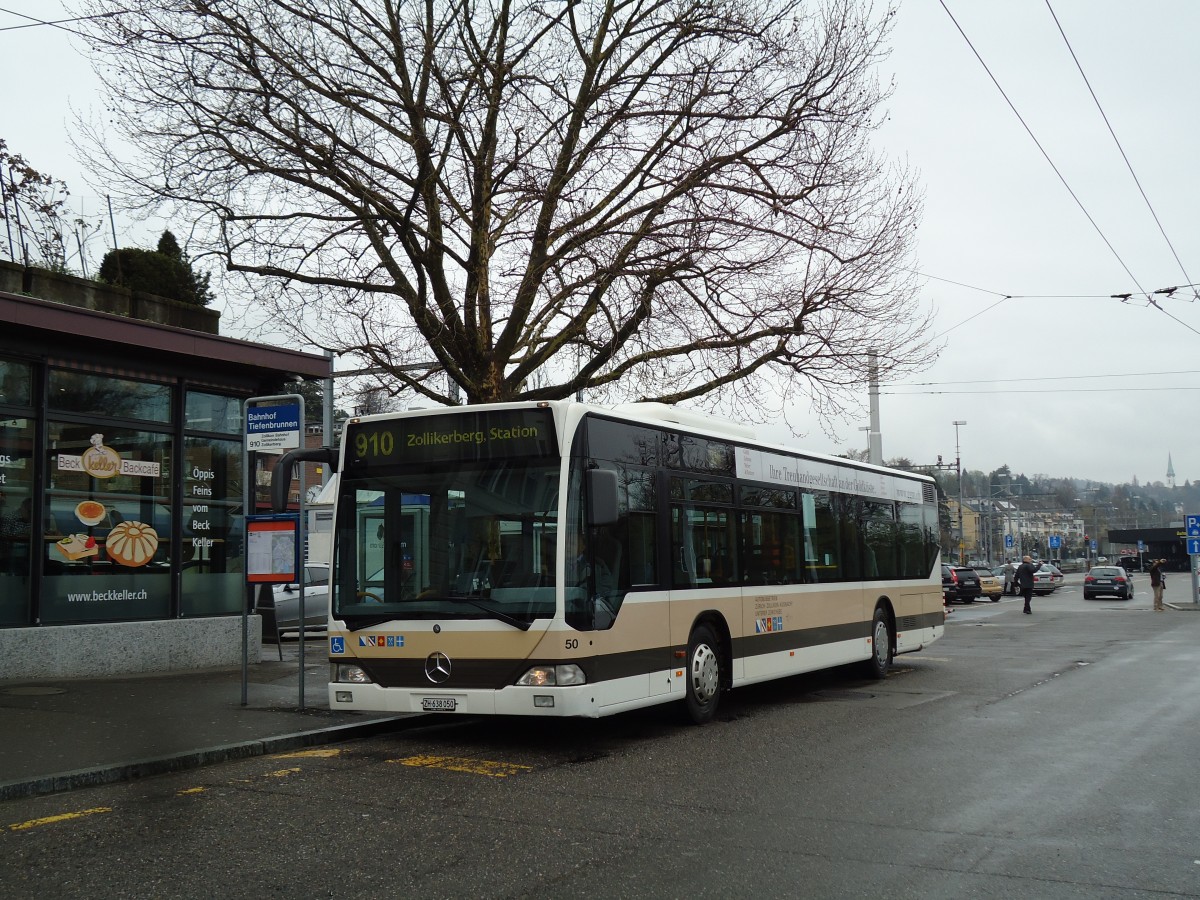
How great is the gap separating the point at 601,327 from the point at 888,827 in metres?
11.2

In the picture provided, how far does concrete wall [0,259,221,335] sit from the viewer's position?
44.0 ft

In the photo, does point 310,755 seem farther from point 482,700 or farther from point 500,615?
point 500,615

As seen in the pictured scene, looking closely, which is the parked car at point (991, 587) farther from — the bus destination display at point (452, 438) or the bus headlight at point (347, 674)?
the bus headlight at point (347, 674)

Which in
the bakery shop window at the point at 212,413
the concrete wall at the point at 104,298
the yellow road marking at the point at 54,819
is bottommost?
the yellow road marking at the point at 54,819

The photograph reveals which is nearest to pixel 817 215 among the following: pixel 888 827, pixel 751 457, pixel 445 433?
pixel 751 457

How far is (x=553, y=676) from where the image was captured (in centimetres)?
899

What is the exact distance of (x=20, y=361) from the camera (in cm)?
1293

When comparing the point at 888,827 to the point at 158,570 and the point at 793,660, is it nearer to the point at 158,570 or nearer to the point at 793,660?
the point at 793,660

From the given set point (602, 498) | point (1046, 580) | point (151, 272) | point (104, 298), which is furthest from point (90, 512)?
point (1046, 580)

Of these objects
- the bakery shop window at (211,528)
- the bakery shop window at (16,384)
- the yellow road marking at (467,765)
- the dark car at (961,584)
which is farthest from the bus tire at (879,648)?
the dark car at (961,584)

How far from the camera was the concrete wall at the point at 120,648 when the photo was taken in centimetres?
1262

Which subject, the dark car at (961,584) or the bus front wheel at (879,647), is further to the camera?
the dark car at (961,584)

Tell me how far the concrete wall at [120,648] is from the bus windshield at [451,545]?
5.06 metres

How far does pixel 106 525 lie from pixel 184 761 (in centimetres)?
611
